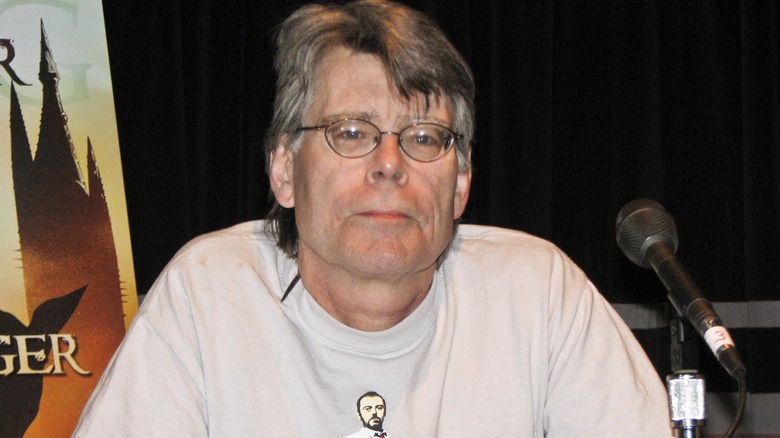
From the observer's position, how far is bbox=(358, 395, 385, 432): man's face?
174 cm

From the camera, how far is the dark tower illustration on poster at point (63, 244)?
259 centimetres

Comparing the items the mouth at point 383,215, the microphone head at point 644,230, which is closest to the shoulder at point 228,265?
the mouth at point 383,215

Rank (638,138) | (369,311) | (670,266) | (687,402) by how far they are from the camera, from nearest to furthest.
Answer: (687,402)
(670,266)
(369,311)
(638,138)

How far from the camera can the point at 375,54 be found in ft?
6.01

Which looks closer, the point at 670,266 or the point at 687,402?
the point at 687,402

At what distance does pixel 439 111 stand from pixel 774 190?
192 cm

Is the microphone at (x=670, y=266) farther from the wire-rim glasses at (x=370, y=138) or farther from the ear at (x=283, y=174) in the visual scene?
the ear at (x=283, y=174)

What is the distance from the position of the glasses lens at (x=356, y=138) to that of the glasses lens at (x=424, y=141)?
0.19 ft

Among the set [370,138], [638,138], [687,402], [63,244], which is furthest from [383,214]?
[638,138]

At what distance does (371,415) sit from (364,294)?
0.77ft

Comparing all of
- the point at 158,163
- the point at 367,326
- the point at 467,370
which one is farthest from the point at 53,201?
the point at 467,370

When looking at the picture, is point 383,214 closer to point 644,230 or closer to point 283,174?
point 283,174

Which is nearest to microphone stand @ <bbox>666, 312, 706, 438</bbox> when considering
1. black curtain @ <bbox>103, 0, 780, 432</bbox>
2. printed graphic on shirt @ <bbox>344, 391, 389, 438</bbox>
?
printed graphic on shirt @ <bbox>344, 391, 389, 438</bbox>

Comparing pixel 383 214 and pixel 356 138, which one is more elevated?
pixel 356 138
